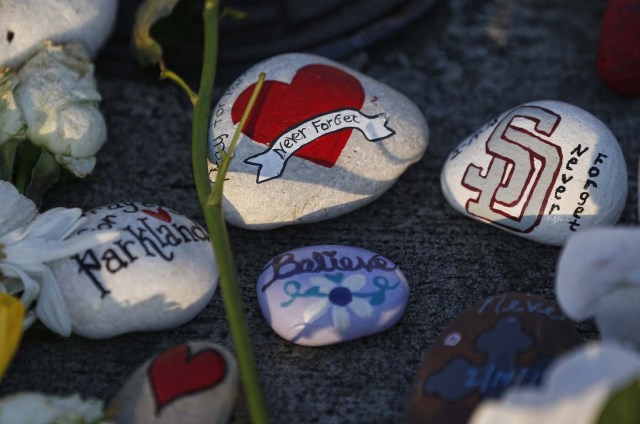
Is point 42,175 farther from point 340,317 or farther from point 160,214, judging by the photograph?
point 340,317

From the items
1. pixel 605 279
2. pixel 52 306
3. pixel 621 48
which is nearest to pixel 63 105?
pixel 52 306

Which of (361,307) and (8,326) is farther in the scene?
(361,307)

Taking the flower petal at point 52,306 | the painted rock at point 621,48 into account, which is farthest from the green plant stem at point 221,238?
the painted rock at point 621,48

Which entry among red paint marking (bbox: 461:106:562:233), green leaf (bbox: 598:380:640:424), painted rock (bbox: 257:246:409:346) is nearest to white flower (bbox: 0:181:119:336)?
painted rock (bbox: 257:246:409:346)

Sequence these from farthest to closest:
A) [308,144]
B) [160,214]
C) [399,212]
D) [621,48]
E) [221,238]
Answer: [621,48] → [399,212] → [308,144] → [160,214] → [221,238]

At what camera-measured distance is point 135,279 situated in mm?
1151

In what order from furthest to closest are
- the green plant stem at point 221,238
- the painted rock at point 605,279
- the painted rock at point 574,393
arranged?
the green plant stem at point 221,238, the painted rock at point 605,279, the painted rock at point 574,393

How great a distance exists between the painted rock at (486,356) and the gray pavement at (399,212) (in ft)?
0.41

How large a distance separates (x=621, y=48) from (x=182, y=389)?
1091mm

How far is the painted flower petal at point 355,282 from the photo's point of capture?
1199 millimetres

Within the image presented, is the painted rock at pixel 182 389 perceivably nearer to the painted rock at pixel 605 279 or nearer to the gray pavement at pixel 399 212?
the gray pavement at pixel 399 212

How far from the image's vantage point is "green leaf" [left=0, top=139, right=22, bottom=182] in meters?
1.32

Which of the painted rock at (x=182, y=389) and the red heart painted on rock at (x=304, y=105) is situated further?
the red heart painted on rock at (x=304, y=105)

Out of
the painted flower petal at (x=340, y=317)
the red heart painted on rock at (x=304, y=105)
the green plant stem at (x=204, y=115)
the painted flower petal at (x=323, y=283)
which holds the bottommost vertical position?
the painted flower petal at (x=340, y=317)
